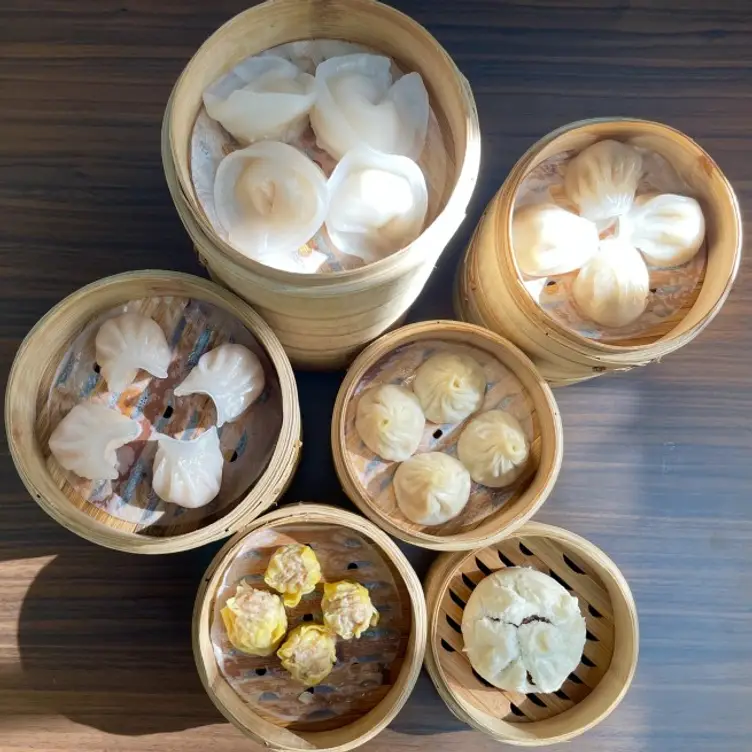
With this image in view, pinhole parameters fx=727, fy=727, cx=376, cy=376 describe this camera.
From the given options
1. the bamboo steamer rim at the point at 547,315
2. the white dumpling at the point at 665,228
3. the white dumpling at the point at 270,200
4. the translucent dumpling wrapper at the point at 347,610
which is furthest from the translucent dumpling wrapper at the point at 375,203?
the translucent dumpling wrapper at the point at 347,610

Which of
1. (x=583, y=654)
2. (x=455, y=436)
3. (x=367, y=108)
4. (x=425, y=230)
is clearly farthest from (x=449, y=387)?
(x=583, y=654)

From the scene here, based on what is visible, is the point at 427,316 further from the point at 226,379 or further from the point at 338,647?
the point at 338,647

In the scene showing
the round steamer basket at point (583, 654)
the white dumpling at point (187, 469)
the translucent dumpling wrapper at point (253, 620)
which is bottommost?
the round steamer basket at point (583, 654)

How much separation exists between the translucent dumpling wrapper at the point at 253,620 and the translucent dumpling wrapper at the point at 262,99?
70 cm

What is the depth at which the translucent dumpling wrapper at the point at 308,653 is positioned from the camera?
1168mm

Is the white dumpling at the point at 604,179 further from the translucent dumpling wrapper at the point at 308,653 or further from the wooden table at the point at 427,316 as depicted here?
the translucent dumpling wrapper at the point at 308,653

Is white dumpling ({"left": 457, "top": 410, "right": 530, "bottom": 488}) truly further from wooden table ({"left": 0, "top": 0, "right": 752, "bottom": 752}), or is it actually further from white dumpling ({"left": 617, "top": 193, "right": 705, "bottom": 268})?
white dumpling ({"left": 617, "top": 193, "right": 705, "bottom": 268})

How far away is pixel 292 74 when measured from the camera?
104cm

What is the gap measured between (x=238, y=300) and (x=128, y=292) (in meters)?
0.20

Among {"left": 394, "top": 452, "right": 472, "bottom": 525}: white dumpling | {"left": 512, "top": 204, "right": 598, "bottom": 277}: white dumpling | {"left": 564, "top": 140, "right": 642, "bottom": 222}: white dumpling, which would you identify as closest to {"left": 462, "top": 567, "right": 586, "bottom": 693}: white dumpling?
{"left": 394, "top": 452, "right": 472, "bottom": 525}: white dumpling

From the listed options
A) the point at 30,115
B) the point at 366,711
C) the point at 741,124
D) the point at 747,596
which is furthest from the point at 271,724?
the point at 741,124

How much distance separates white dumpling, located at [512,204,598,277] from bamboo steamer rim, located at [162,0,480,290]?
0.25m

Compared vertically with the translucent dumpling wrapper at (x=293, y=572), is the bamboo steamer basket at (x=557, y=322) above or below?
above

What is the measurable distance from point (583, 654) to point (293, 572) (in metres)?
0.58
